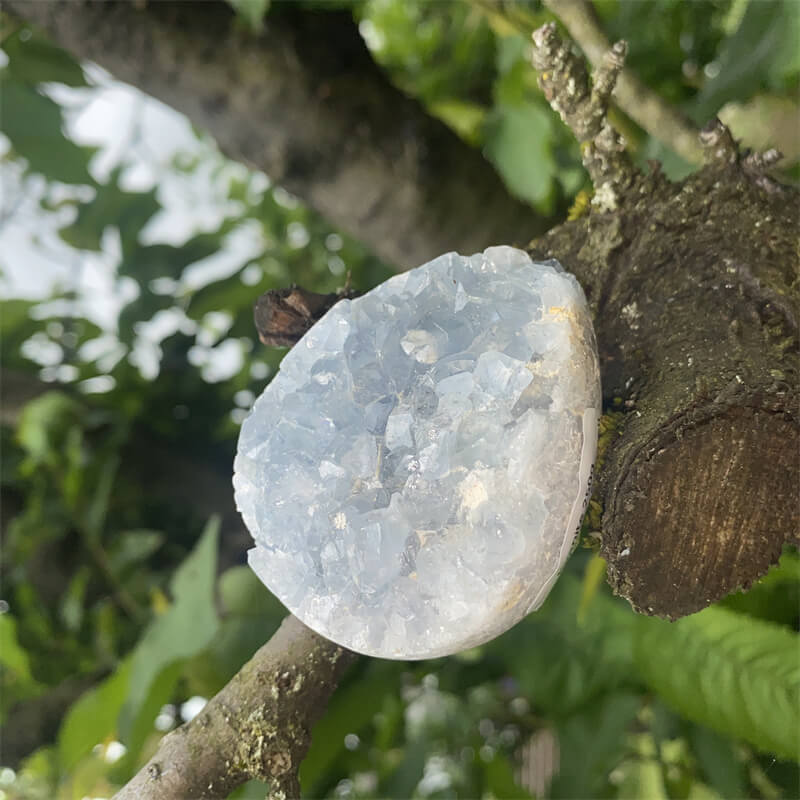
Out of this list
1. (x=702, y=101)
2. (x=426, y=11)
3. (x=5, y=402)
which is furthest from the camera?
(x=426, y=11)

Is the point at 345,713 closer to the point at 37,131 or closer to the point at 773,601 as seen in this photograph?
the point at 773,601

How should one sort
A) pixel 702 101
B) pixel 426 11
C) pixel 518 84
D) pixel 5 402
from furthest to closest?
pixel 426 11 < pixel 5 402 < pixel 518 84 < pixel 702 101

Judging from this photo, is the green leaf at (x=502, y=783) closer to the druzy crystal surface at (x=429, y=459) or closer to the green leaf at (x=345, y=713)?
the green leaf at (x=345, y=713)

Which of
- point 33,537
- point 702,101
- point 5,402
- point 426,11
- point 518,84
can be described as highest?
point 702,101

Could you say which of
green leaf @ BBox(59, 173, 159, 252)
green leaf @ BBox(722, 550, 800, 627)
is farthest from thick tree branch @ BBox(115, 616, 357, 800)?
green leaf @ BBox(59, 173, 159, 252)

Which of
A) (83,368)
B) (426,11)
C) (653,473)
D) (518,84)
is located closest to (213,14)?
(518,84)

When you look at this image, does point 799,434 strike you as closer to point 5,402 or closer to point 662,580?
point 662,580

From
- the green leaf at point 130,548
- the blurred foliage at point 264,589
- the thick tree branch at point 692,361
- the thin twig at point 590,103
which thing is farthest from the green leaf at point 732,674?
the green leaf at point 130,548
